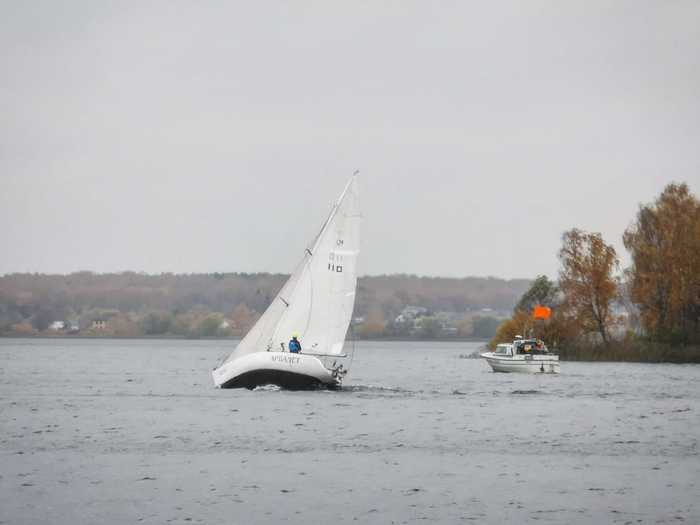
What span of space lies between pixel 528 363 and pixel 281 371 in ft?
129

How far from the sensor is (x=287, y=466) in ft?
101

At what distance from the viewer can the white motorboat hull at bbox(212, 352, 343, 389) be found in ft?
171

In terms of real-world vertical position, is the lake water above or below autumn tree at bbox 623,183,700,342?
below

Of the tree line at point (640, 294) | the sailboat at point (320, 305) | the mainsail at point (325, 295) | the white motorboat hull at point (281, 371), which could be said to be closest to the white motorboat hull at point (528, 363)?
the tree line at point (640, 294)

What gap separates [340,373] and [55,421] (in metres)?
15.4

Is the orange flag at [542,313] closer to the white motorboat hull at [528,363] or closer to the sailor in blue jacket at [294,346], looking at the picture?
the white motorboat hull at [528,363]

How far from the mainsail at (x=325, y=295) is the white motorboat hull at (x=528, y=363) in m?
36.3

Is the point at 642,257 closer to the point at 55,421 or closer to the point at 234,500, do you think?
the point at 55,421

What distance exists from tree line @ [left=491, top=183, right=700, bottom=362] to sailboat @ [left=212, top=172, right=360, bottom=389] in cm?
5167

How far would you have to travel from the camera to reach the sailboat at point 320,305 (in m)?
53.6

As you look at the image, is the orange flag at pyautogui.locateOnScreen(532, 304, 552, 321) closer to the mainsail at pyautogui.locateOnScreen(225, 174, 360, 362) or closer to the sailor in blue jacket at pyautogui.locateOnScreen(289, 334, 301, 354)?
the mainsail at pyautogui.locateOnScreen(225, 174, 360, 362)

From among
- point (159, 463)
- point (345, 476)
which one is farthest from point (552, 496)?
point (159, 463)

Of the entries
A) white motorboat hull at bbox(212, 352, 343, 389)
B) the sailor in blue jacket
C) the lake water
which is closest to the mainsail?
the sailor in blue jacket

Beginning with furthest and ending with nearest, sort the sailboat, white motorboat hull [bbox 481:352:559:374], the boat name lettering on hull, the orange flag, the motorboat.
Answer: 1. the orange flag
2. the motorboat
3. white motorboat hull [bbox 481:352:559:374]
4. the sailboat
5. the boat name lettering on hull
